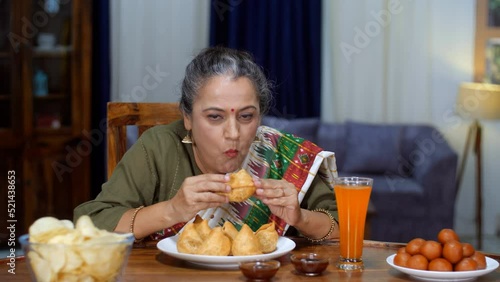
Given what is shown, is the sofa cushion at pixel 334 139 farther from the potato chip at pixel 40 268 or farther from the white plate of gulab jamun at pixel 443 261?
the potato chip at pixel 40 268

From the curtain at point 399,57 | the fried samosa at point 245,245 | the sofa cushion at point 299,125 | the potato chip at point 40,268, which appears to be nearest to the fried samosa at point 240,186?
the fried samosa at point 245,245

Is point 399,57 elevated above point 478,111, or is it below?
above

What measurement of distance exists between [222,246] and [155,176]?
57 cm

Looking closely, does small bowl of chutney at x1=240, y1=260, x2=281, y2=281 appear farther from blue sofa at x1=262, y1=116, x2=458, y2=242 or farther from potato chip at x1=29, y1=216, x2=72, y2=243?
blue sofa at x1=262, y1=116, x2=458, y2=242

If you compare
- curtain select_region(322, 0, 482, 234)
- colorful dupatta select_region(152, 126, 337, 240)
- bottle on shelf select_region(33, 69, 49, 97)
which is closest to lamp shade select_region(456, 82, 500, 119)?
curtain select_region(322, 0, 482, 234)

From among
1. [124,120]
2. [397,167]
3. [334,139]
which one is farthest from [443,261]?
[334,139]

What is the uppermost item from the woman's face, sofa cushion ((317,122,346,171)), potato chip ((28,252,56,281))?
the woman's face

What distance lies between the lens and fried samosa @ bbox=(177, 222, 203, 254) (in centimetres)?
167

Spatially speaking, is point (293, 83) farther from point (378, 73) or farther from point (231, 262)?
point (231, 262)

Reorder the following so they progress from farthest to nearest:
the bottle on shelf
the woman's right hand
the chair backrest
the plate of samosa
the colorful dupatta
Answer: the bottle on shelf, the chair backrest, the colorful dupatta, the woman's right hand, the plate of samosa

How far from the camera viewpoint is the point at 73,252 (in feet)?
4.15

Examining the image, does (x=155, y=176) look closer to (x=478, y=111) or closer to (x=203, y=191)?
(x=203, y=191)

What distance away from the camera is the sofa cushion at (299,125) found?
5438 mm

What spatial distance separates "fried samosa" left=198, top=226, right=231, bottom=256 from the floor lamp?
157 inches
